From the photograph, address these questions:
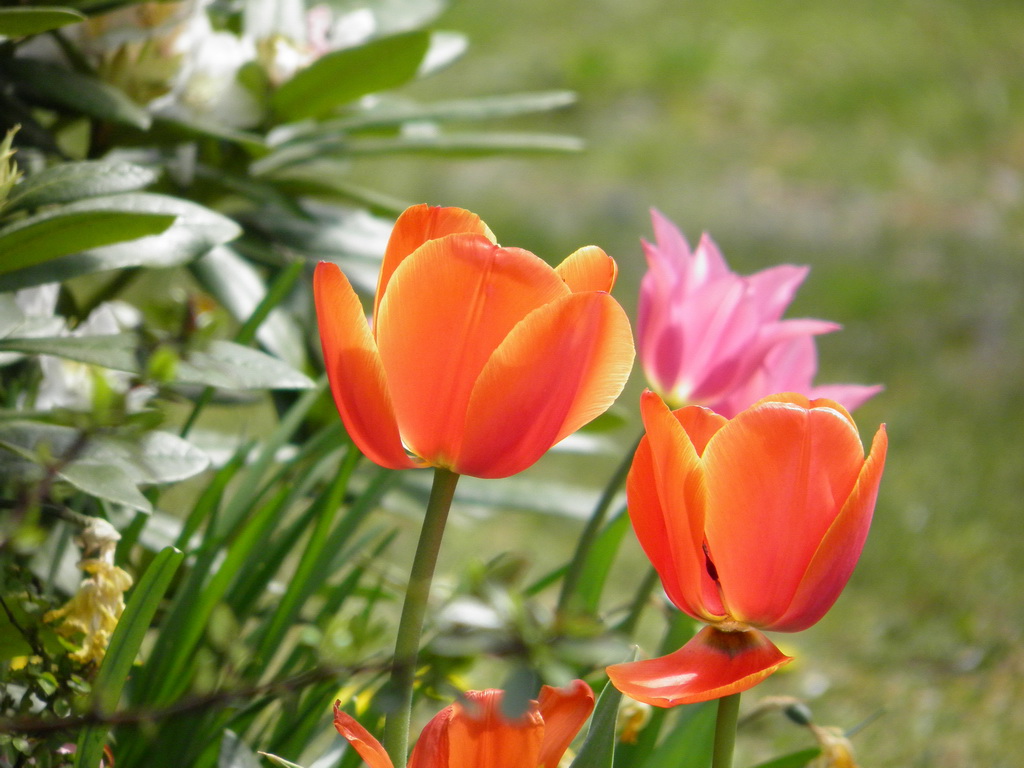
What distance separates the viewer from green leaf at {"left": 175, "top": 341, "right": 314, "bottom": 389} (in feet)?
1.42

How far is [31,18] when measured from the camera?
0.49 metres

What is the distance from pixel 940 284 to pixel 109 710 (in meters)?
2.50

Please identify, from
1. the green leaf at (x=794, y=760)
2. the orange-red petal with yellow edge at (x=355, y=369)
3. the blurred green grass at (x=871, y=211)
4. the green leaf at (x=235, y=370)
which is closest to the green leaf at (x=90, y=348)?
the green leaf at (x=235, y=370)

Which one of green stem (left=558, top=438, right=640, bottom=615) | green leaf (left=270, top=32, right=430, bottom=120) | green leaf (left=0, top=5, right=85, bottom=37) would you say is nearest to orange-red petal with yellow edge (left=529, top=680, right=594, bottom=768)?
green stem (left=558, top=438, right=640, bottom=615)

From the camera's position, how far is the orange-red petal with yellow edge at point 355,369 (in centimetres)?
33

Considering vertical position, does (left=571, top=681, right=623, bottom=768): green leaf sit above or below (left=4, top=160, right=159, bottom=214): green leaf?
below

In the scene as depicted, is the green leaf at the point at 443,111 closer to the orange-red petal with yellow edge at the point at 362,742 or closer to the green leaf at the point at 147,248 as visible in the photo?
the green leaf at the point at 147,248

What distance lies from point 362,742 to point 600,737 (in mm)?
93

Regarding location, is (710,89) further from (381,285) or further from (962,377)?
(381,285)

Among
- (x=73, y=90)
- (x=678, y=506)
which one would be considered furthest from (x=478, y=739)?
(x=73, y=90)

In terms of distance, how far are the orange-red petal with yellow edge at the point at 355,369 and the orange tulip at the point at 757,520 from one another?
0.29ft

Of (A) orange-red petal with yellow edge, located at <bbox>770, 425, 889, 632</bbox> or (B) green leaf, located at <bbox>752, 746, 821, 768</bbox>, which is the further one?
(B) green leaf, located at <bbox>752, 746, 821, 768</bbox>

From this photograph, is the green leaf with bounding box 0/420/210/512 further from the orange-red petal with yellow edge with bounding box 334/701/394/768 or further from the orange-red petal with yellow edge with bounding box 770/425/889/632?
the orange-red petal with yellow edge with bounding box 770/425/889/632

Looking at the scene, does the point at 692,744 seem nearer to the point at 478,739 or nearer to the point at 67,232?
the point at 478,739
